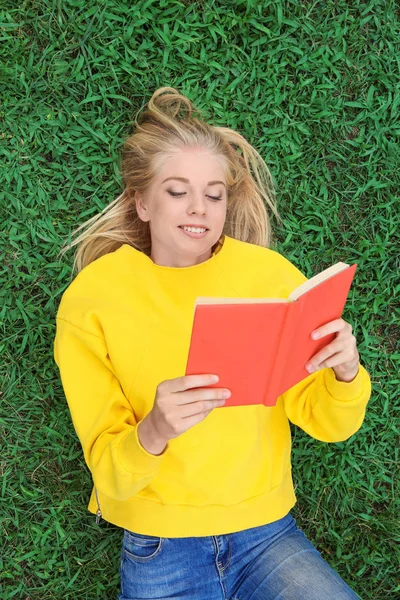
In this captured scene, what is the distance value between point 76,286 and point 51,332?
0.71 meters

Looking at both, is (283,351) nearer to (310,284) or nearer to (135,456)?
(310,284)

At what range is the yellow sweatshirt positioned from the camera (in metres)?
2.58

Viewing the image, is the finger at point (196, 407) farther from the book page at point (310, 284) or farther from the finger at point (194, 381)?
the book page at point (310, 284)

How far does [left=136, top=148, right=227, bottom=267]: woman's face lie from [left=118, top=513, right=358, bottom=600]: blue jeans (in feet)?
3.98

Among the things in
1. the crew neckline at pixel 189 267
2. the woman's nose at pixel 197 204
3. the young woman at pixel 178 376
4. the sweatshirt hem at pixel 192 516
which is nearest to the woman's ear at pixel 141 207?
the young woman at pixel 178 376

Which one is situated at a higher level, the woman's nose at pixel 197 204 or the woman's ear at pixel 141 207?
the woman's nose at pixel 197 204

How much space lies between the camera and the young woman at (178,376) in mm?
2525

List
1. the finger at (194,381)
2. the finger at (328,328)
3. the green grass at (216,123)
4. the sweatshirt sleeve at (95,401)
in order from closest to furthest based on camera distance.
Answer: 1. the finger at (194,381)
2. the finger at (328,328)
3. the sweatshirt sleeve at (95,401)
4. the green grass at (216,123)

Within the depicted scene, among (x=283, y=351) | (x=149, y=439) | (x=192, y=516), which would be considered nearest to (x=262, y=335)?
(x=283, y=351)

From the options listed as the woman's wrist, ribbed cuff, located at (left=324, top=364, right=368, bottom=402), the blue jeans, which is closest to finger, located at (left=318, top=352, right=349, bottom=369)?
ribbed cuff, located at (left=324, top=364, right=368, bottom=402)

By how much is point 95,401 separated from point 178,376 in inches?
13.8

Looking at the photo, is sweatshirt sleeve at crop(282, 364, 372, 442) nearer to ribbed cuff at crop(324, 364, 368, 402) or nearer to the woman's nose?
ribbed cuff at crop(324, 364, 368, 402)

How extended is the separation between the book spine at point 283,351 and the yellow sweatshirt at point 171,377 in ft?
1.53

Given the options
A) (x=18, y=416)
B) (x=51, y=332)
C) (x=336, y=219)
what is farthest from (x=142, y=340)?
(x=336, y=219)
